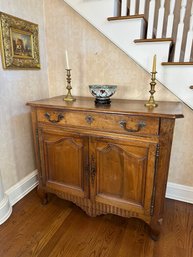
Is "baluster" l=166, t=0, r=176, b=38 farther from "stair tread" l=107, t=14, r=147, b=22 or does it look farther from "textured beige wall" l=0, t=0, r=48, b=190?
"textured beige wall" l=0, t=0, r=48, b=190

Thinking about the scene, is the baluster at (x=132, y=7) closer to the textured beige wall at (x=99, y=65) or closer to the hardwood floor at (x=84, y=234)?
the textured beige wall at (x=99, y=65)

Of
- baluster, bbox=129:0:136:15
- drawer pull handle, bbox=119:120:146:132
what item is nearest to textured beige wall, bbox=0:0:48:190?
baluster, bbox=129:0:136:15

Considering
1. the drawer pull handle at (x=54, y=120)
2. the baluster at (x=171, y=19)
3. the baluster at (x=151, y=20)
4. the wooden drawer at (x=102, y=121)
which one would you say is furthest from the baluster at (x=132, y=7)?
the drawer pull handle at (x=54, y=120)

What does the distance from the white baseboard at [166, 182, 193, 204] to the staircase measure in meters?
0.77

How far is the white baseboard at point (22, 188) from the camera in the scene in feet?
5.63

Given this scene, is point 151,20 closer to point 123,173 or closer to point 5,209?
point 123,173

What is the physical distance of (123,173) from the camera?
1.34m

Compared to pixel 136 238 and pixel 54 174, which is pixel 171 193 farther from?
pixel 54 174

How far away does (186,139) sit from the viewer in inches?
65.7

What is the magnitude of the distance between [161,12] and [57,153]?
1335mm

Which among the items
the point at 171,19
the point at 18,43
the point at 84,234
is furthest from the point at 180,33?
the point at 84,234

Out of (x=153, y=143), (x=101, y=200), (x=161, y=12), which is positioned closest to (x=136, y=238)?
(x=101, y=200)

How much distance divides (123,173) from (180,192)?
31.6 inches

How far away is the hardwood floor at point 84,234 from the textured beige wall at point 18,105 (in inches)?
14.7
